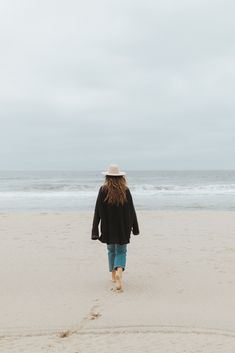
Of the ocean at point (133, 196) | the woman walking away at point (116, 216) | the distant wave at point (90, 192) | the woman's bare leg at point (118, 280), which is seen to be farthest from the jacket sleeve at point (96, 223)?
the distant wave at point (90, 192)

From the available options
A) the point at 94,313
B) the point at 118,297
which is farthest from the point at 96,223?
the point at 94,313

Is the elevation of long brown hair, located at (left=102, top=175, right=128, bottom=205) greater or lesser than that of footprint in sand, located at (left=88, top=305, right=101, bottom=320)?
greater

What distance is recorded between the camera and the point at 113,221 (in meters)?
5.72

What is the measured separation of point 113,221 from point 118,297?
0.94 meters

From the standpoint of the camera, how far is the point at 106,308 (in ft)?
16.4

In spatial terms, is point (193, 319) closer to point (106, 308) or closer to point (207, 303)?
point (207, 303)

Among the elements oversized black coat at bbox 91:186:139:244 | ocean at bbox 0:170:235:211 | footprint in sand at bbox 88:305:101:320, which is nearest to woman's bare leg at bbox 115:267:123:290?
oversized black coat at bbox 91:186:139:244

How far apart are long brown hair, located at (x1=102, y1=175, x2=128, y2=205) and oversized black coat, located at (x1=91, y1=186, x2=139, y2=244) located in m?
0.06

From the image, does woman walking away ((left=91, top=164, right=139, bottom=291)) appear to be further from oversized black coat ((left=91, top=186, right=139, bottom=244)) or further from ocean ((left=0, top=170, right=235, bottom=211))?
ocean ((left=0, top=170, right=235, bottom=211))

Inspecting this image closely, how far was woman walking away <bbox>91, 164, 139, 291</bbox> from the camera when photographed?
568 centimetres

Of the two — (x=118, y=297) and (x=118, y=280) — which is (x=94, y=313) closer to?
(x=118, y=297)

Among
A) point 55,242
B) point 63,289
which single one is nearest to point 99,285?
point 63,289

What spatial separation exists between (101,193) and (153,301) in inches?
58.2

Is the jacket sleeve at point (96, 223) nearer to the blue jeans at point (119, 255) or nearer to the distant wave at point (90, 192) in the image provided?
the blue jeans at point (119, 255)
